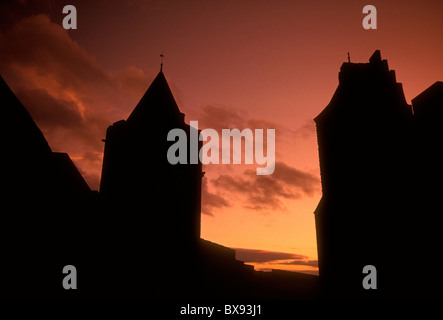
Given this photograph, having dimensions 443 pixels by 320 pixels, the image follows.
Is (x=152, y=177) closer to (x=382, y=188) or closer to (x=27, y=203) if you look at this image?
(x=27, y=203)

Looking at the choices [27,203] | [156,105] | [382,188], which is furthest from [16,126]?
[382,188]

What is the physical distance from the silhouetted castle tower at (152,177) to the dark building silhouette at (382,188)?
9.77 m

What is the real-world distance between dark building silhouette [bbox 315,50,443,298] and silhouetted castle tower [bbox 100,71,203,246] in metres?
9.77

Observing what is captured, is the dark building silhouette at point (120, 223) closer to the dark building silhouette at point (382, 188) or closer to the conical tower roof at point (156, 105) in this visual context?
the conical tower roof at point (156, 105)

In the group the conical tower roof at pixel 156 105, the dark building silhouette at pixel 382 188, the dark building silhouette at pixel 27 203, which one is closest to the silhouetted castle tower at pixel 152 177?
the conical tower roof at pixel 156 105

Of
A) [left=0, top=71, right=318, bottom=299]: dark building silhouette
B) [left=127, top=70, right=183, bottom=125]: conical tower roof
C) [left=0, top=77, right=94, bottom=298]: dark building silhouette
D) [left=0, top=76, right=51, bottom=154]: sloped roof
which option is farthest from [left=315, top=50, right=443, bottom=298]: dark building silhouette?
[left=0, top=76, right=51, bottom=154]: sloped roof

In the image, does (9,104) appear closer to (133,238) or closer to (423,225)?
(133,238)

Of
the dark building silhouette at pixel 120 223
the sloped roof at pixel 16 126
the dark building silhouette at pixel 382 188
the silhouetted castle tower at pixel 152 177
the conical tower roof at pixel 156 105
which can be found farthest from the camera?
the conical tower roof at pixel 156 105

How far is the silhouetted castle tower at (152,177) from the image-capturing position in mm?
17297

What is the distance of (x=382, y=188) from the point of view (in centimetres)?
1689

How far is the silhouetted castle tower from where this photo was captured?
56.7 ft

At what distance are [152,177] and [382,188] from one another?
45.9 ft

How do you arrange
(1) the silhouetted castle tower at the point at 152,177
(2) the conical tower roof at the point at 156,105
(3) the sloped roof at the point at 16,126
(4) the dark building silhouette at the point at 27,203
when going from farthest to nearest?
1. (2) the conical tower roof at the point at 156,105
2. (1) the silhouetted castle tower at the point at 152,177
3. (4) the dark building silhouette at the point at 27,203
4. (3) the sloped roof at the point at 16,126
